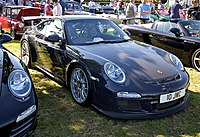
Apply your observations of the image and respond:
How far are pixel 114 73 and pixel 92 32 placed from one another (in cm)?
130

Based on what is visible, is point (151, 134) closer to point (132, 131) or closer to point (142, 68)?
point (132, 131)

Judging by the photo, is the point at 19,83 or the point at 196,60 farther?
the point at 196,60

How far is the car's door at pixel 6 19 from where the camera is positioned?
34.6 feet

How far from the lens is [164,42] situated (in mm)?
6742

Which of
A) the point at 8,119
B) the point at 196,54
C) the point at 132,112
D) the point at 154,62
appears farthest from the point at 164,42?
the point at 8,119

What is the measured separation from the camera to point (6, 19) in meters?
10.8

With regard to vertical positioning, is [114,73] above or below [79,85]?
above

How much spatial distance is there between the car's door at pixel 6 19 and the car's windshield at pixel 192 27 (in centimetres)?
673

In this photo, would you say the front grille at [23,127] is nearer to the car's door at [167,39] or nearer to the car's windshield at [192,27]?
the car's door at [167,39]

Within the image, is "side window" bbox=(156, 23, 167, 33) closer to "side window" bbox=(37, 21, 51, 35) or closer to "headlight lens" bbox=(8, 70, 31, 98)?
"side window" bbox=(37, 21, 51, 35)

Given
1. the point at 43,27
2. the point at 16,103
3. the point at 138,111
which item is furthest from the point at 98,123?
the point at 43,27

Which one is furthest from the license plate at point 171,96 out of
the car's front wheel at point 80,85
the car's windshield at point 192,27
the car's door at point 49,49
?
the car's windshield at point 192,27

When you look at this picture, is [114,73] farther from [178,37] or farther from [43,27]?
[178,37]

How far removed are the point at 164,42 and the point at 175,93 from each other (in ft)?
10.6
